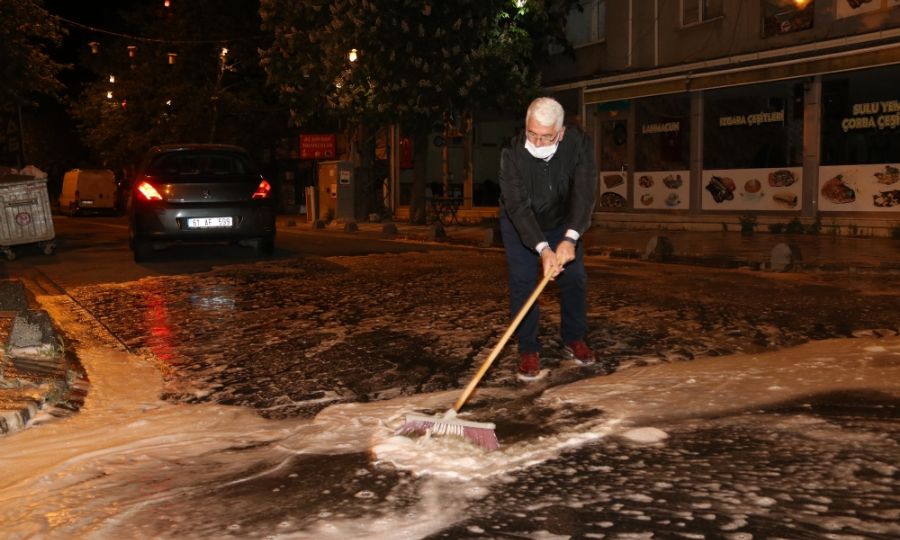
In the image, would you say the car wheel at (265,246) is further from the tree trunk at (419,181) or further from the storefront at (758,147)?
the storefront at (758,147)

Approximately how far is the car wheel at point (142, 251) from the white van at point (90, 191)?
2702cm

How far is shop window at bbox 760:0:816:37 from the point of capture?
16270 millimetres

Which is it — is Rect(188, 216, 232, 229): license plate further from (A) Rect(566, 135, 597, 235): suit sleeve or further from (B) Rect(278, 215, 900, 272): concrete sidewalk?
(A) Rect(566, 135, 597, 235): suit sleeve

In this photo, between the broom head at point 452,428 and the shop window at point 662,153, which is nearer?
the broom head at point 452,428

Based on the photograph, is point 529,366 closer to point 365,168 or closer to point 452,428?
point 452,428

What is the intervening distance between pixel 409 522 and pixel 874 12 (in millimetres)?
15238

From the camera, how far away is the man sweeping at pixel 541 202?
15.9 feet

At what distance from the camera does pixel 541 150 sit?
196 inches

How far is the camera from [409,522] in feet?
9.80

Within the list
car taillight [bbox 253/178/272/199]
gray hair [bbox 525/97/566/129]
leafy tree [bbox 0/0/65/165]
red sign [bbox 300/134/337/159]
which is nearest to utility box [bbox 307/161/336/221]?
red sign [bbox 300/134/337/159]

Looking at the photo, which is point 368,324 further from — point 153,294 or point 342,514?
point 342,514

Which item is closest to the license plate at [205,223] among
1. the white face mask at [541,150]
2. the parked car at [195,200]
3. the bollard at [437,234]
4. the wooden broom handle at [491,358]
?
the parked car at [195,200]

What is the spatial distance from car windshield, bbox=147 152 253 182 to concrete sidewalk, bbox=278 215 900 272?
5116 millimetres

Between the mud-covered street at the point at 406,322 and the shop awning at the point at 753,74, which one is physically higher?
the shop awning at the point at 753,74
